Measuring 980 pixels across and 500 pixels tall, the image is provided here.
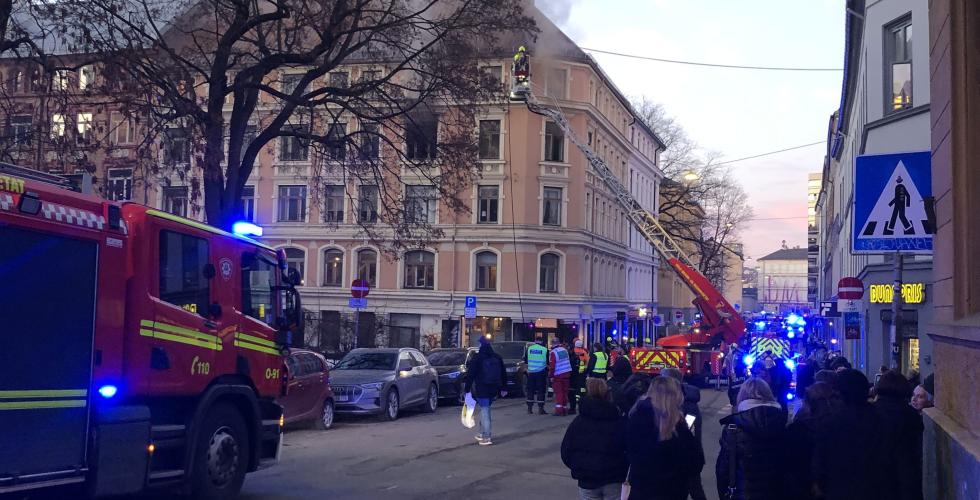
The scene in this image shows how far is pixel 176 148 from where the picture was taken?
726 inches

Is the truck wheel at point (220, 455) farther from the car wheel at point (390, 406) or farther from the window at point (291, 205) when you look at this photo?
the window at point (291, 205)

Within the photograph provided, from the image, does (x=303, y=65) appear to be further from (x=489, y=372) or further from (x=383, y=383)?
(x=489, y=372)

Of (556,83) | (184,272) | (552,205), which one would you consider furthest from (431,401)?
(552,205)

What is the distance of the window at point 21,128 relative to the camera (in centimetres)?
1544

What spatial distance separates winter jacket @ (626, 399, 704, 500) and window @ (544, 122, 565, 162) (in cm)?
4234

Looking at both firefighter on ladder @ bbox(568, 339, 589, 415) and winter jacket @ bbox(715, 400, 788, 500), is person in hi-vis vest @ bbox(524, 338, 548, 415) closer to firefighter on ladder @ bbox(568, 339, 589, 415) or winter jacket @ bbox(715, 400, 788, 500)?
firefighter on ladder @ bbox(568, 339, 589, 415)

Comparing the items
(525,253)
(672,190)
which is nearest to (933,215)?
(525,253)

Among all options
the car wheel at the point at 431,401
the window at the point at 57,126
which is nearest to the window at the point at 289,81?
the window at the point at 57,126

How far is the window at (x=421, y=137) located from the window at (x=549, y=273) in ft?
84.3

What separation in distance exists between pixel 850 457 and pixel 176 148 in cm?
1524

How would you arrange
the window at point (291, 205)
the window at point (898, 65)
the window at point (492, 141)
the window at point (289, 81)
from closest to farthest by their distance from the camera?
the window at point (289, 81), the window at point (898, 65), the window at point (492, 141), the window at point (291, 205)

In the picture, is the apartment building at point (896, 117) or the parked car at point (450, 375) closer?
the apartment building at point (896, 117)

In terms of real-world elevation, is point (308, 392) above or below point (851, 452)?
below

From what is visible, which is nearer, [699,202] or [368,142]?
[368,142]
